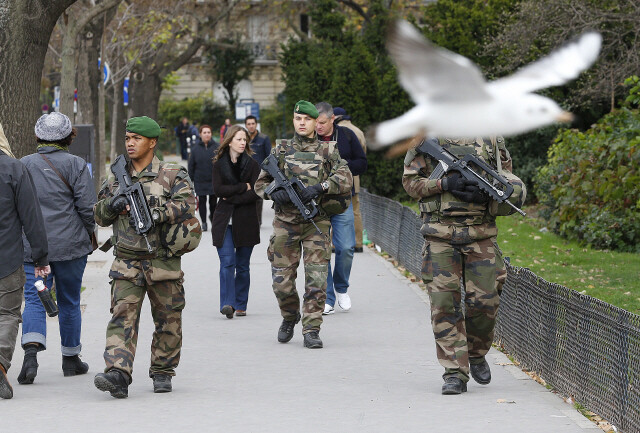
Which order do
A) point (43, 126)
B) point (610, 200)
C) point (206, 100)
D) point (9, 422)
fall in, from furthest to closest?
point (206, 100) < point (610, 200) < point (43, 126) < point (9, 422)

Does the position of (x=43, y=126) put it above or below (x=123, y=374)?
above

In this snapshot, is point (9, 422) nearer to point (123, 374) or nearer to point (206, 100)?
point (123, 374)

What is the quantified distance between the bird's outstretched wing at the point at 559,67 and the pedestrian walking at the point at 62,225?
12.4 feet

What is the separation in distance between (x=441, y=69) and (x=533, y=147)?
19148mm

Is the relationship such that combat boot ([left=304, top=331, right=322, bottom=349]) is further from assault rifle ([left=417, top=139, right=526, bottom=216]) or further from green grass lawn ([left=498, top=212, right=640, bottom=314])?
green grass lawn ([left=498, top=212, right=640, bottom=314])

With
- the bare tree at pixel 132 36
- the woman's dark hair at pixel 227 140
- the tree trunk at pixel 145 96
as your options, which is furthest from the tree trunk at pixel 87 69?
the tree trunk at pixel 145 96

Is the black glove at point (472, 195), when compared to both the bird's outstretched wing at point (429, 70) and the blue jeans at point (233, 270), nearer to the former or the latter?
the bird's outstretched wing at point (429, 70)

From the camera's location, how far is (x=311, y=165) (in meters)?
9.11

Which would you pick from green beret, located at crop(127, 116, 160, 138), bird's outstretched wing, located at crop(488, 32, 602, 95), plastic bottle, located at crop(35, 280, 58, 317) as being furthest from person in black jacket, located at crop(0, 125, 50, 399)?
bird's outstretched wing, located at crop(488, 32, 602, 95)

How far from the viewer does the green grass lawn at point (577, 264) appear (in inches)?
453

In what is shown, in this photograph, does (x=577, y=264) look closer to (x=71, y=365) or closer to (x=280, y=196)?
(x=280, y=196)

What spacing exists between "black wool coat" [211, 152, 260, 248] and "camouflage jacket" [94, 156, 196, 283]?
10.9 feet

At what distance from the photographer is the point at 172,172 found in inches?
291

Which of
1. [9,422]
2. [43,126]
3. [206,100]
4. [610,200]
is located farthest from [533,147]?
[206,100]
